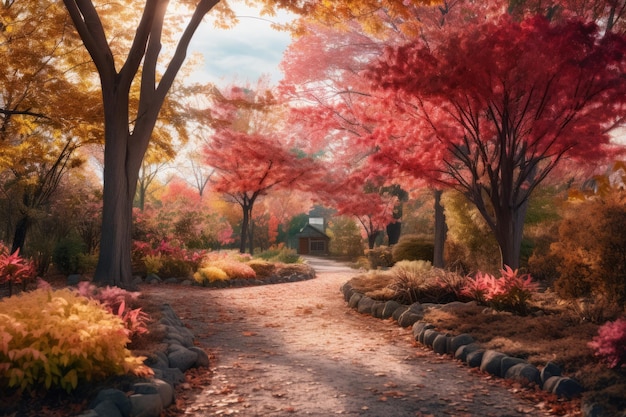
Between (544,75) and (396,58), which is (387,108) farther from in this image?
(544,75)

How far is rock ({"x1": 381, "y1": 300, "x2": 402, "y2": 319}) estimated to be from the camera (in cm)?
872

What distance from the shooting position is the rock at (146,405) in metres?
3.83

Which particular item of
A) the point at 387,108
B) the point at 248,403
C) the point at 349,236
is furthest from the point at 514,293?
the point at 349,236

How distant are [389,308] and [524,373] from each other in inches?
151

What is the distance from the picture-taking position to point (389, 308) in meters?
8.78

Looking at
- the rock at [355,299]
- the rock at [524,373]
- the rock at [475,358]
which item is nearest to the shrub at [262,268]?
the rock at [355,299]

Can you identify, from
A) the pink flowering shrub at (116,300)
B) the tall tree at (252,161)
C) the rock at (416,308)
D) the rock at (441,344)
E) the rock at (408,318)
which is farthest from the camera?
the tall tree at (252,161)

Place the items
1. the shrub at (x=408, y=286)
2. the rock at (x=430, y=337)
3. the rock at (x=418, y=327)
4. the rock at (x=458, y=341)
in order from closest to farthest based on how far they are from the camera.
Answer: the rock at (x=458, y=341) < the rock at (x=430, y=337) < the rock at (x=418, y=327) < the shrub at (x=408, y=286)

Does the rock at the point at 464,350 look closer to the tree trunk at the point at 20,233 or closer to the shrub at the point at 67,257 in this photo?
the shrub at the point at 67,257

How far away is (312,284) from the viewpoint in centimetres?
1447

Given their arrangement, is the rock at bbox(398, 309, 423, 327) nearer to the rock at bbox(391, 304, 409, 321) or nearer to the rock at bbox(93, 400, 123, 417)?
the rock at bbox(391, 304, 409, 321)

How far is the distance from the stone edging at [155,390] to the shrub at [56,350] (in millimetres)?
167

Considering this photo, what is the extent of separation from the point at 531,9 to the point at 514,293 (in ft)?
24.9

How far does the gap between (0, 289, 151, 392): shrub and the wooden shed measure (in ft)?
118
